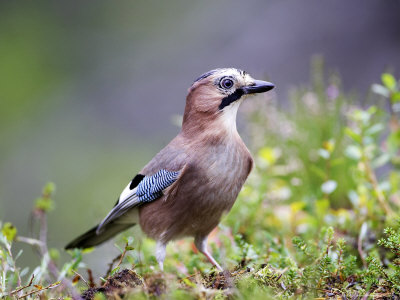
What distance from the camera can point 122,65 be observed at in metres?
10.1

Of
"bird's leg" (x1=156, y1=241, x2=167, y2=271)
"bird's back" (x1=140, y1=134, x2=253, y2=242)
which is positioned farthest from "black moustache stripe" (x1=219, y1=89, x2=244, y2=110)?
"bird's leg" (x1=156, y1=241, x2=167, y2=271)

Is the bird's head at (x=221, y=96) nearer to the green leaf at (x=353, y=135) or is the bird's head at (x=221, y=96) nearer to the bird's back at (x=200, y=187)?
the bird's back at (x=200, y=187)

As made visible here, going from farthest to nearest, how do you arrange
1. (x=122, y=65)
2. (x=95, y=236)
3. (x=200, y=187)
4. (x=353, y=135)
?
(x=122, y=65) < (x=95, y=236) < (x=353, y=135) < (x=200, y=187)

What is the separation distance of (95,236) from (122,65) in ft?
22.2

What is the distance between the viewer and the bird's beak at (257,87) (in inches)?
130

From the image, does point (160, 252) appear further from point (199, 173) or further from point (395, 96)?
point (395, 96)

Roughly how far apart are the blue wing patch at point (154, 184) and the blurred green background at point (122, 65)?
387cm

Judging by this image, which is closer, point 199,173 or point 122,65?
point 199,173

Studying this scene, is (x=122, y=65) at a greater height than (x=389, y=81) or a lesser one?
greater

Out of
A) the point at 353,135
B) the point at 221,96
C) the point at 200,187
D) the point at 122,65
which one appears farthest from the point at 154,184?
the point at 122,65

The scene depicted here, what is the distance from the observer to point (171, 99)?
9.39 meters

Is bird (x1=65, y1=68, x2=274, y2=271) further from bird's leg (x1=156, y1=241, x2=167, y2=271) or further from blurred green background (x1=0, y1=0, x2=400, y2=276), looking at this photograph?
blurred green background (x1=0, y1=0, x2=400, y2=276)

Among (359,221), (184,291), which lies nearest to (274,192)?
(359,221)

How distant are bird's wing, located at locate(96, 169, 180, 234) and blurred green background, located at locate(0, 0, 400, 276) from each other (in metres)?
3.70
